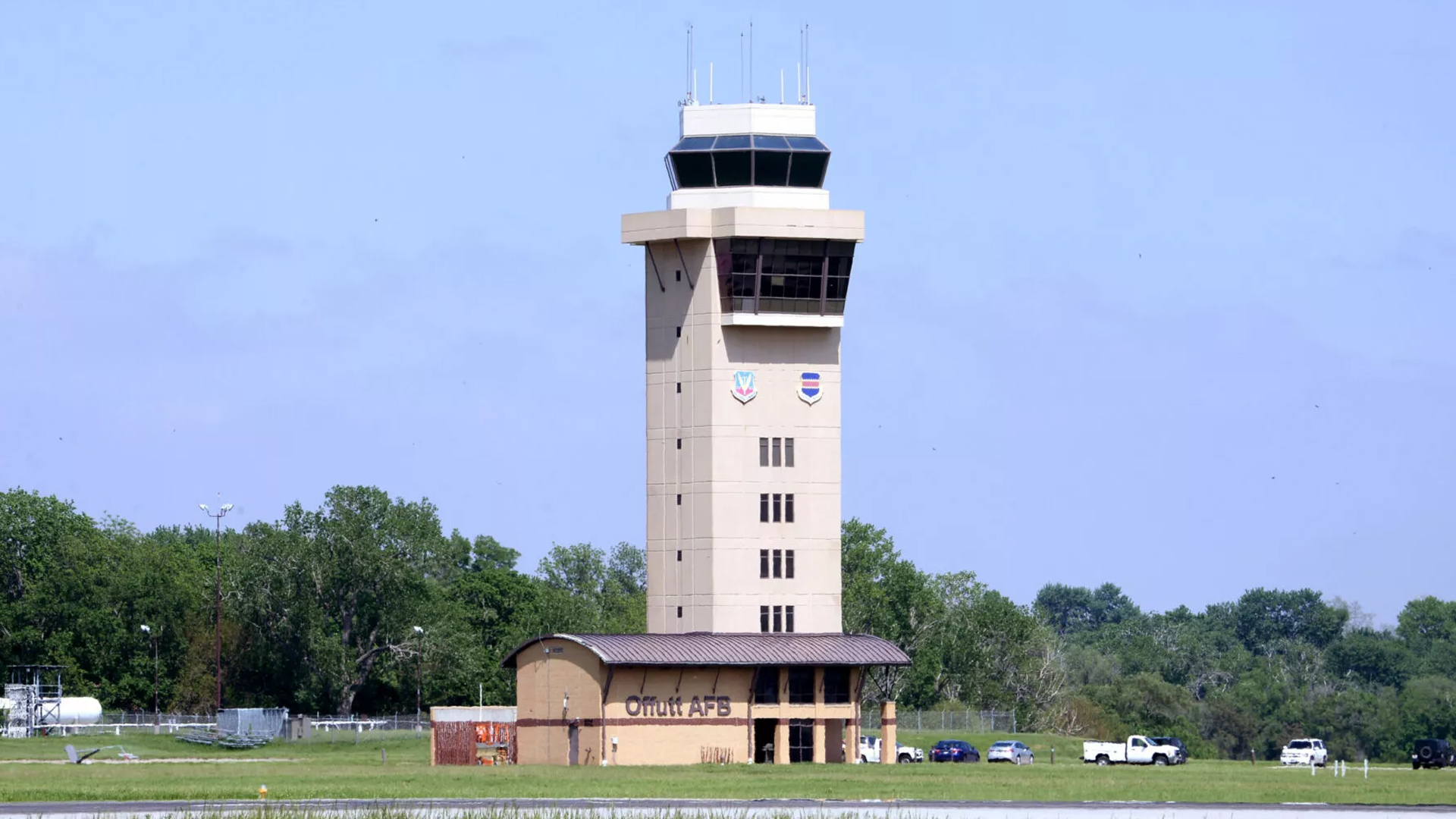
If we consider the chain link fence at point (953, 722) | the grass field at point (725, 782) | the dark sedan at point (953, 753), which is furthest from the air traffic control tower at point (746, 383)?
the chain link fence at point (953, 722)

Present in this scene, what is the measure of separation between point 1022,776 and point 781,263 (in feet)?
110

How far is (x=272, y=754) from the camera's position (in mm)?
105000

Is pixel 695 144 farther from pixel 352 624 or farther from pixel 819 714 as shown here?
pixel 352 624

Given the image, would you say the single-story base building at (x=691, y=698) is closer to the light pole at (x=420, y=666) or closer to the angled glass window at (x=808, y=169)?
the angled glass window at (x=808, y=169)

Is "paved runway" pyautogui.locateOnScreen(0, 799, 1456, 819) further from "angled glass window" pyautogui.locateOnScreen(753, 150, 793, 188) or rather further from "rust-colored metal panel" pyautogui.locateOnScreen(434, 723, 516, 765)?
"angled glass window" pyautogui.locateOnScreen(753, 150, 793, 188)

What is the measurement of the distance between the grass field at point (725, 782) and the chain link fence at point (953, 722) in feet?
125

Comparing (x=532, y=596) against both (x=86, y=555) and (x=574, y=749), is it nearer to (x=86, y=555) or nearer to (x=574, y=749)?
(x=86, y=555)

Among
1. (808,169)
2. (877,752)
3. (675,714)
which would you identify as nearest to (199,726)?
(675,714)

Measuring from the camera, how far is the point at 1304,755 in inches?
4151

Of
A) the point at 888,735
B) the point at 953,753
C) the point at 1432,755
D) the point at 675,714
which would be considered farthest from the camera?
the point at 953,753

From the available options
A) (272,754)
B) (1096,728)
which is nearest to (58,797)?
(272,754)

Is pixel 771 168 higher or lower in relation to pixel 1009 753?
higher

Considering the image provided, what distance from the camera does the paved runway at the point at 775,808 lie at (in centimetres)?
5219

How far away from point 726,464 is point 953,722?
139ft
